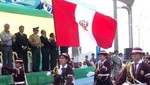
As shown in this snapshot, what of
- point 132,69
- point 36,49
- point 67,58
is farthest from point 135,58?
point 36,49

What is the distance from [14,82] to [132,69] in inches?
170

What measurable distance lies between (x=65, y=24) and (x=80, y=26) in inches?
46.7

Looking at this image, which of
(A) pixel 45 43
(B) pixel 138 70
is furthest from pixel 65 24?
(A) pixel 45 43

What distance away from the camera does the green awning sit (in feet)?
46.6

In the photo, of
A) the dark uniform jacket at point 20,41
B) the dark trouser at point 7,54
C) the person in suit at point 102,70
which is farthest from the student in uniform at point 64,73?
the dark uniform jacket at point 20,41

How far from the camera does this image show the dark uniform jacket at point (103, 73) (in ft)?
35.5

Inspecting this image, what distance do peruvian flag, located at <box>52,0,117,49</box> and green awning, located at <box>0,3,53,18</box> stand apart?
3.88 meters

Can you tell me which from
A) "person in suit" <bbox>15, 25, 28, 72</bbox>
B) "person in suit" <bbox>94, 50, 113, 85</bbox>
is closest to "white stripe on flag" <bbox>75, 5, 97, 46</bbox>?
"person in suit" <bbox>94, 50, 113, 85</bbox>

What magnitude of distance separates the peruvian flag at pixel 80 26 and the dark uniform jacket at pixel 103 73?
472mm

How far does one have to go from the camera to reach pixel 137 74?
7.70 m

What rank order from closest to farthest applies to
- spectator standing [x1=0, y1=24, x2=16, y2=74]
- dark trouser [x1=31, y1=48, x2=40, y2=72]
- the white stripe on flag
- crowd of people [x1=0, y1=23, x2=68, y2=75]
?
the white stripe on flag
spectator standing [x1=0, y1=24, x2=16, y2=74]
crowd of people [x1=0, y1=23, x2=68, y2=75]
dark trouser [x1=31, y1=48, x2=40, y2=72]

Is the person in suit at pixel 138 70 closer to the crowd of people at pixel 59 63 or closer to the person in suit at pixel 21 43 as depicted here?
the crowd of people at pixel 59 63

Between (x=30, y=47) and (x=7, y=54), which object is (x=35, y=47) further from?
(x=7, y=54)

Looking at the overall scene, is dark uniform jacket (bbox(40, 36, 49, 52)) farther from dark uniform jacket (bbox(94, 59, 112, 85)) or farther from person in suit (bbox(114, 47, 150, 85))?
person in suit (bbox(114, 47, 150, 85))
